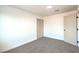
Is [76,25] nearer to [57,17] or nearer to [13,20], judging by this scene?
[57,17]

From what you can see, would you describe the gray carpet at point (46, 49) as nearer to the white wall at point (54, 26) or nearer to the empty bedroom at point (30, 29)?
the empty bedroom at point (30, 29)

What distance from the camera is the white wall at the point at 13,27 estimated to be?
11.4 ft

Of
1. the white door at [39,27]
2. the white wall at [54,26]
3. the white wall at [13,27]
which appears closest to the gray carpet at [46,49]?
the white wall at [13,27]

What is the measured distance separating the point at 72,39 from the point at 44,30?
3.64m

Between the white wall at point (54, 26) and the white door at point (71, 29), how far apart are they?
73 cm

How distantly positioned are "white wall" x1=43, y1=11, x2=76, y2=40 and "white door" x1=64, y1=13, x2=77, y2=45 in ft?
2.39

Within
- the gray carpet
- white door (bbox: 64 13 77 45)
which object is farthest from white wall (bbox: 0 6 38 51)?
white door (bbox: 64 13 77 45)

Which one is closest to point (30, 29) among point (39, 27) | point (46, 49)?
point (39, 27)

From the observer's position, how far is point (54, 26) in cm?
695

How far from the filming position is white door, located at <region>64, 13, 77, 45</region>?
4593mm

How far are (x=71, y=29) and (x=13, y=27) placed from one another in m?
3.46

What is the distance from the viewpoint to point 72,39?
15.7ft
